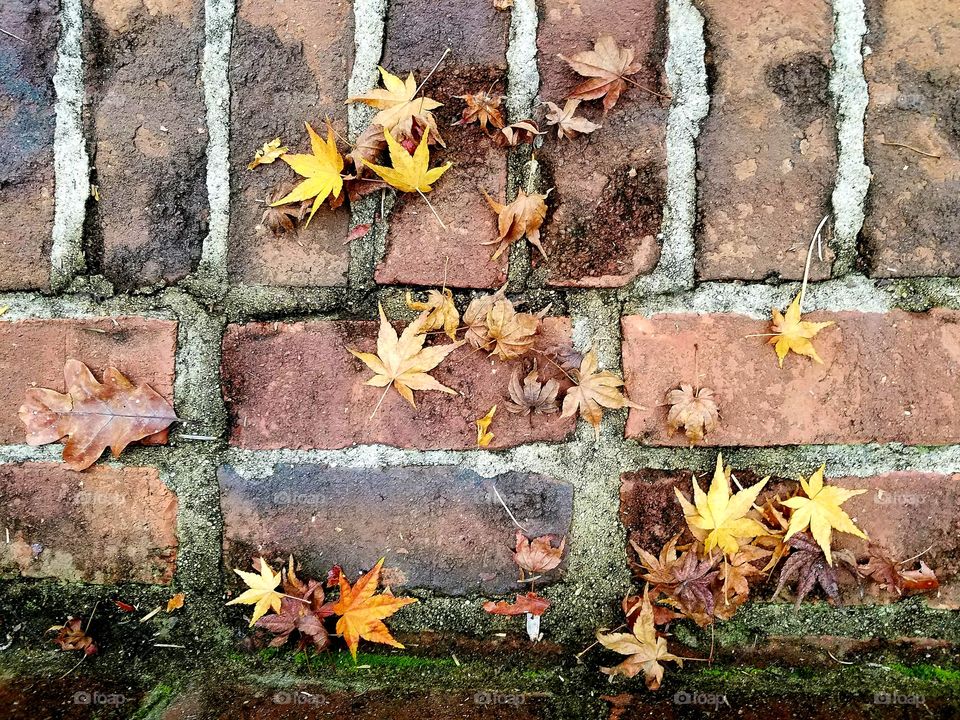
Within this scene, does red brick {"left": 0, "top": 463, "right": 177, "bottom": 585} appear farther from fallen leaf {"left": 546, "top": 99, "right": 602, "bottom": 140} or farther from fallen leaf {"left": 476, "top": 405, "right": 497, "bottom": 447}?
fallen leaf {"left": 546, "top": 99, "right": 602, "bottom": 140}

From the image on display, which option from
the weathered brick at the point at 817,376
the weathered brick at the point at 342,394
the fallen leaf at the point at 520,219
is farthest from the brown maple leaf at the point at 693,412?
the fallen leaf at the point at 520,219

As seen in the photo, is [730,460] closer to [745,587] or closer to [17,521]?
[745,587]

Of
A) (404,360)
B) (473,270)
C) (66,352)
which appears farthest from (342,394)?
(66,352)

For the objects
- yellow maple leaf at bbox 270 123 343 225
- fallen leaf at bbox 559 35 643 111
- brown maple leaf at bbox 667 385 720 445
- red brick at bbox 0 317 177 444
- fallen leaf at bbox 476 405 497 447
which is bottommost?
fallen leaf at bbox 476 405 497 447

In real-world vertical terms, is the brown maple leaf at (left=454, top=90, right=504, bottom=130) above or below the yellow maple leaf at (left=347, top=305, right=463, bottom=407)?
above

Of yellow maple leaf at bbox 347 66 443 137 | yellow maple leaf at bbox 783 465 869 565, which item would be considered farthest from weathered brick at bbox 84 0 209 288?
yellow maple leaf at bbox 783 465 869 565

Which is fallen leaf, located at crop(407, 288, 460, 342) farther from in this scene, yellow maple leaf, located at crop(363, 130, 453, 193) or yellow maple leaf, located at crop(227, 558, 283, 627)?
yellow maple leaf, located at crop(227, 558, 283, 627)

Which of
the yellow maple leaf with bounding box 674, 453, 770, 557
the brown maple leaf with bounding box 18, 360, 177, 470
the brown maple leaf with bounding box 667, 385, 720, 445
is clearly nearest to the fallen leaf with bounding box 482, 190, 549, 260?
the brown maple leaf with bounding box 667, 385, 720, 445

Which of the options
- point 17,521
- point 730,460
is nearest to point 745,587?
point 730,460
